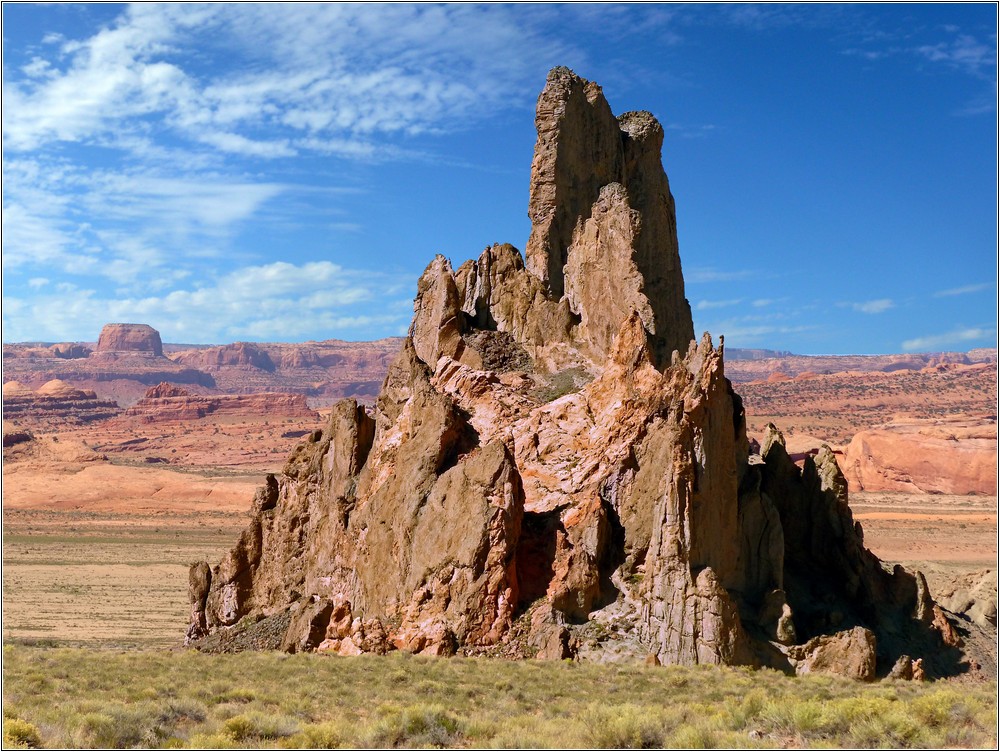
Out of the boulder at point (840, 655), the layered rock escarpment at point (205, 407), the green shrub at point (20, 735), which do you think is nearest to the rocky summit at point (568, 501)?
the boulder at point (840, 655)

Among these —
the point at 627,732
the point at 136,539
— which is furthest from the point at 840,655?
the point at 136,539

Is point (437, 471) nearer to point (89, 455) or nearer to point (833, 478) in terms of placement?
point (833, 478)

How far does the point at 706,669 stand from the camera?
1964cm

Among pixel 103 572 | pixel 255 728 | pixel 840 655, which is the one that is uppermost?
pixel 255 728

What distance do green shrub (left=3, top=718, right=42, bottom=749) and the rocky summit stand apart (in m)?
9.31

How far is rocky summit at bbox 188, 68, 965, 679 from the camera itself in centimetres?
2141

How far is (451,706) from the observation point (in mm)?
15383

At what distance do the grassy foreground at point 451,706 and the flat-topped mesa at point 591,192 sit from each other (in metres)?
13.3

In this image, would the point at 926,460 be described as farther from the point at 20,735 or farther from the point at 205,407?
the point at 205,407

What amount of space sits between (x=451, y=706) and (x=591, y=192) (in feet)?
66.7

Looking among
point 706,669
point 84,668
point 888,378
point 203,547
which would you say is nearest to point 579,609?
point 706,669

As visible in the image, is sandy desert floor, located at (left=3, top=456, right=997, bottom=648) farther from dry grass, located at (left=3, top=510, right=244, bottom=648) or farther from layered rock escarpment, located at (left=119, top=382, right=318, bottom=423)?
layered rock escarpment, located at (left=119, top=382, right=318, bottom=423)

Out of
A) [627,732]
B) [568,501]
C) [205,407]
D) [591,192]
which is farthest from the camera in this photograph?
[205,407]

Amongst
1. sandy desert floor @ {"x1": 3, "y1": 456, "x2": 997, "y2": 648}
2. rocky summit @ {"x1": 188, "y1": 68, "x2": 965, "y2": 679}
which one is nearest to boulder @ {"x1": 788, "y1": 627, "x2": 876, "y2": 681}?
rocky summit @ {"x1": 188, "y1": 68, "x2": 965, "y2": 679}
